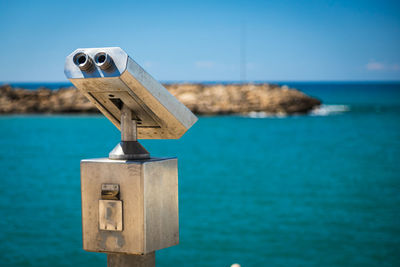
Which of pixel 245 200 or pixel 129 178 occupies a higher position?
pixel 129 178

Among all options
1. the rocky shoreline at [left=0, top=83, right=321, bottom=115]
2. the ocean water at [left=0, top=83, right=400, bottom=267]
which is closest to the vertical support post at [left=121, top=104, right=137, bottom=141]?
the ocean water at [left=0, top=83, right=400, bottom=267]

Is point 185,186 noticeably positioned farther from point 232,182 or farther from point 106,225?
point 106,225

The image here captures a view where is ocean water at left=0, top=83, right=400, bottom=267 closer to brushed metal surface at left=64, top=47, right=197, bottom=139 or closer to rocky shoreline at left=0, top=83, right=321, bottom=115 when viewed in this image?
brushed metal surface at left=64, top=47, right=197, bottom=139

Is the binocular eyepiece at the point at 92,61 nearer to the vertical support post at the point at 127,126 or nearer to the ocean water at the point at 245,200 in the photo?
the vertical support post at the point at 127,126

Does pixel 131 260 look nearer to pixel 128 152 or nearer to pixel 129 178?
pixel 129 178

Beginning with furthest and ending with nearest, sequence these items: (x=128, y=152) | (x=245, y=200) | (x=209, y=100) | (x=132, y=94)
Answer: (x=209, y=100)
(x=245, y=200)
(x=128, y=152)
(x=132, y=94)

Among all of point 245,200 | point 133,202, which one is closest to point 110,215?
point 133,202

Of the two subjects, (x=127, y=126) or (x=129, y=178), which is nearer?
(x=129, y=178)

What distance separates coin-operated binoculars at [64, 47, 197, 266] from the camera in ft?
7.47

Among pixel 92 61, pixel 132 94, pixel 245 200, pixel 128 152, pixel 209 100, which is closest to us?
pixel 92 61

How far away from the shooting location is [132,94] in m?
2.35

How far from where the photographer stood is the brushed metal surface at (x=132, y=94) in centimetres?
217

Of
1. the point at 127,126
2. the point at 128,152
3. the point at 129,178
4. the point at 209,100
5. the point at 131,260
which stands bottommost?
the point at 131,260

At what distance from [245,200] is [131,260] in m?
12.7
